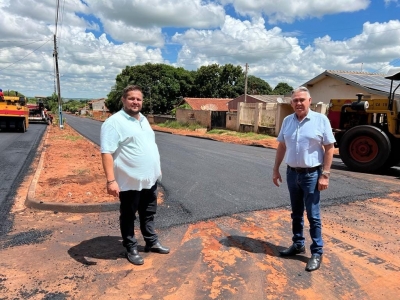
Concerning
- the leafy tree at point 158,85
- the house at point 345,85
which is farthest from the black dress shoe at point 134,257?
the leafy tree at point 158,85

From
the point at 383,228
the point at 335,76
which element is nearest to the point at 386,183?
the point at 383,228

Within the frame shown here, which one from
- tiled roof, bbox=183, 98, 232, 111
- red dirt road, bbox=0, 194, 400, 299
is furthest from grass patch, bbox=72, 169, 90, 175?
tiled roof, bbox=183, 98, 232, 111

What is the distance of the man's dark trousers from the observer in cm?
342

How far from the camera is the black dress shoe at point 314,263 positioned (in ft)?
10.8

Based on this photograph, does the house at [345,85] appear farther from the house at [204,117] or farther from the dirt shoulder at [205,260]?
the dirt shoulder at [205,260]

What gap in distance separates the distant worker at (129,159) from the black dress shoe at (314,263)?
5.32 ft

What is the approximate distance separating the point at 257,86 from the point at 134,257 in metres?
62.5

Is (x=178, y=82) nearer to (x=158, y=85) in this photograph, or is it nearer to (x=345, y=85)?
(x=158, y=85)

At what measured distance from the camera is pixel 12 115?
2042cm

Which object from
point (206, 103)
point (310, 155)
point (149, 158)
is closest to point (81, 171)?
point (149, 158)

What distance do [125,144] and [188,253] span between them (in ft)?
4.42

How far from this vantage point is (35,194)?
561 cm

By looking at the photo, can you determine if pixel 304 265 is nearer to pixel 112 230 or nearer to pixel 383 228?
pixel 383 228

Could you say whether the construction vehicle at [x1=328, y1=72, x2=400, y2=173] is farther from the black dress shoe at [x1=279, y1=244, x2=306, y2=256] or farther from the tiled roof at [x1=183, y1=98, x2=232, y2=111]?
the tiled roof at [x1=183, y1=98, x2=232, y2=111]
